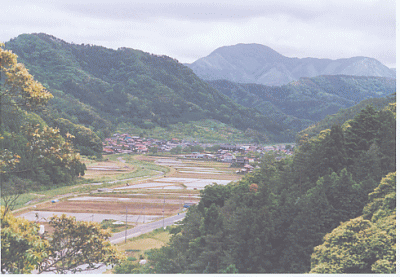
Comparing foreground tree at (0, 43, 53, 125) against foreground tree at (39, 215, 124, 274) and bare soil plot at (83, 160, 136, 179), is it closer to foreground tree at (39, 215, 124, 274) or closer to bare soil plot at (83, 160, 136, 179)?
foreground tree at (39, 215, 124, 274)

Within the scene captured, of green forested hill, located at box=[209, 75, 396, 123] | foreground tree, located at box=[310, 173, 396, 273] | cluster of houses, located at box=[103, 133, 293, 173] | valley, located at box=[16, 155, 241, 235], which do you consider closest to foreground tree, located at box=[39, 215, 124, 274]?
foreground tree, located at box=[310, 173, 396, 273]

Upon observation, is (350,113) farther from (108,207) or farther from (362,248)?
(362,248)

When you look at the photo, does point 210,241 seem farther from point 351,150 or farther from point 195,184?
point 195,184

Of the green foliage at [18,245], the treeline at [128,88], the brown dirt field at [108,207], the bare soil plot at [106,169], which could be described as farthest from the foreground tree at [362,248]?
the treeline at [128,88]

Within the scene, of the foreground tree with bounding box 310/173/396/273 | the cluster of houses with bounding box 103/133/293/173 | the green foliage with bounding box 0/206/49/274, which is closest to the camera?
the green foliage with bounding box 0/206/49/274

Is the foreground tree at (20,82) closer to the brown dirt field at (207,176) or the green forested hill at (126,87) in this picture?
the brown dirt field at (207,176)
